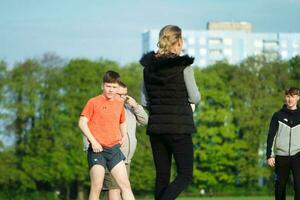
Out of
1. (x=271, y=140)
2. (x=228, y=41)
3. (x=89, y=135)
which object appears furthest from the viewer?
(x=228, y=41)

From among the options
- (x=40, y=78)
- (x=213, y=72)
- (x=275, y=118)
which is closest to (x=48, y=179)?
(x=40, y=78)

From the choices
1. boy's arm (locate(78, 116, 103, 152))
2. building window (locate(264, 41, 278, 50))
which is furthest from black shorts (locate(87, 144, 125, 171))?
building window (locate(264, 41, 278, 50))

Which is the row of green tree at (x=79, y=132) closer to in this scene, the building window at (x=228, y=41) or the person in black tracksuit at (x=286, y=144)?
the person in black tracksuit at (x=286, y=144)

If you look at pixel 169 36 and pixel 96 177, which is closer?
pixel 169 36

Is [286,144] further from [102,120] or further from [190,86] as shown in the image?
[190,86]

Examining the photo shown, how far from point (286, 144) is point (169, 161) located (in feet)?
17.4

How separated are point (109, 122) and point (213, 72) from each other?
6274 centimetres

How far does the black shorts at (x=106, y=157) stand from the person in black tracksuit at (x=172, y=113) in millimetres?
1599

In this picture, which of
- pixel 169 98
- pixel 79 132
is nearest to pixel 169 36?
pixel 169 98

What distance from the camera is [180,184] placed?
35.4 ft

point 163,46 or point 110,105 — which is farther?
point 110,105

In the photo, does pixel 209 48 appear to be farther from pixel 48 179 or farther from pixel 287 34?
pixel 48 179

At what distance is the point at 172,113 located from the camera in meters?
10.8

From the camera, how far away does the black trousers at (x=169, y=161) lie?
1078 cm
